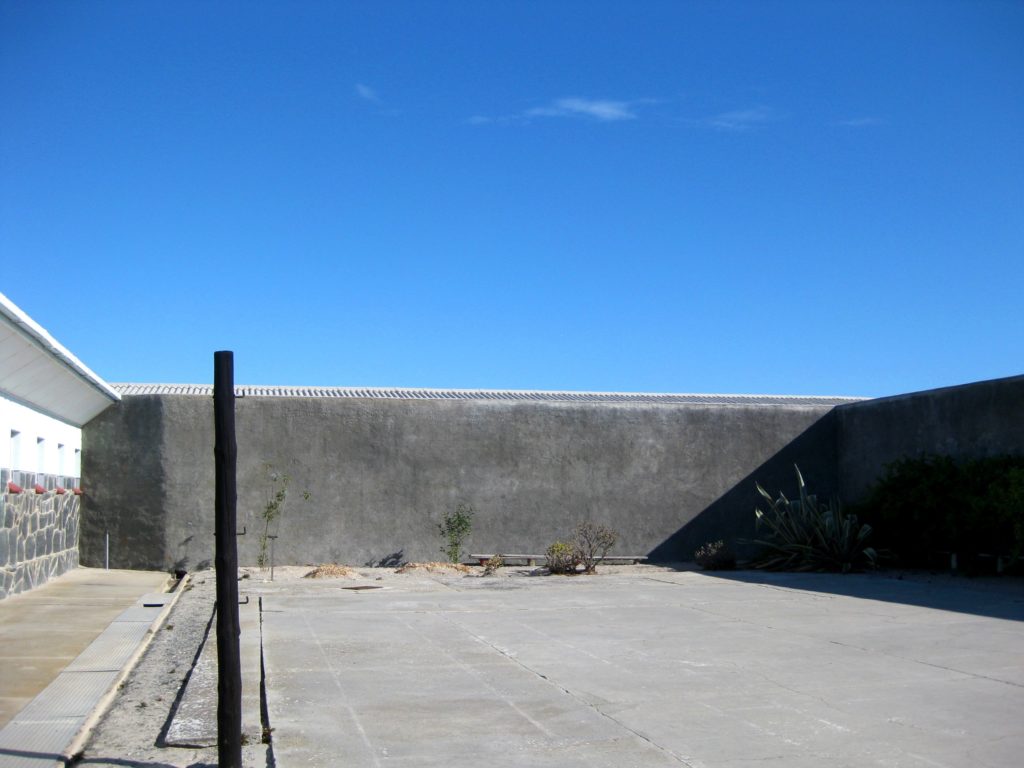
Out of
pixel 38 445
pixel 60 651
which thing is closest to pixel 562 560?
pixel 38 445

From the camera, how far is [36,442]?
1385 cm

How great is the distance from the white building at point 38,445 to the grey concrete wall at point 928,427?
13.3m

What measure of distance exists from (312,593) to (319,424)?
4601 mm

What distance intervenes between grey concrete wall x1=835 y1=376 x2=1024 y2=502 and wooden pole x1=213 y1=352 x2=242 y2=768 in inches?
536

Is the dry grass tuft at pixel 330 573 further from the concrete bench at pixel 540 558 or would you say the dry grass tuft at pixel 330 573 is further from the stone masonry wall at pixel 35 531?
the stone masonry wall at pixel 35 531

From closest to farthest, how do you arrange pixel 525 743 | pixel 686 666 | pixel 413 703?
1. pixel 525 743
2. pixel 413 703
3. pixel 686 666

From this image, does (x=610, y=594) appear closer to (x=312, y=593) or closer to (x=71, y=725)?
(x=312, y=593)

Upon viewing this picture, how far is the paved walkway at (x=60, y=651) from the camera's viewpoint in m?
6.14

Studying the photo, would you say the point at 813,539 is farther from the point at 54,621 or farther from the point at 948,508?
the point at 54,621

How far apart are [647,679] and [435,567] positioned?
10.2 m

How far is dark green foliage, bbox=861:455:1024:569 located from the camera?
565 inches

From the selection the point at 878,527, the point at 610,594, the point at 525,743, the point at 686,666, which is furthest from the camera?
the point at 878,527

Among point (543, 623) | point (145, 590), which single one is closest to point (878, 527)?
point (543, 623)

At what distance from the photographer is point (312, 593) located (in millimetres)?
13953
